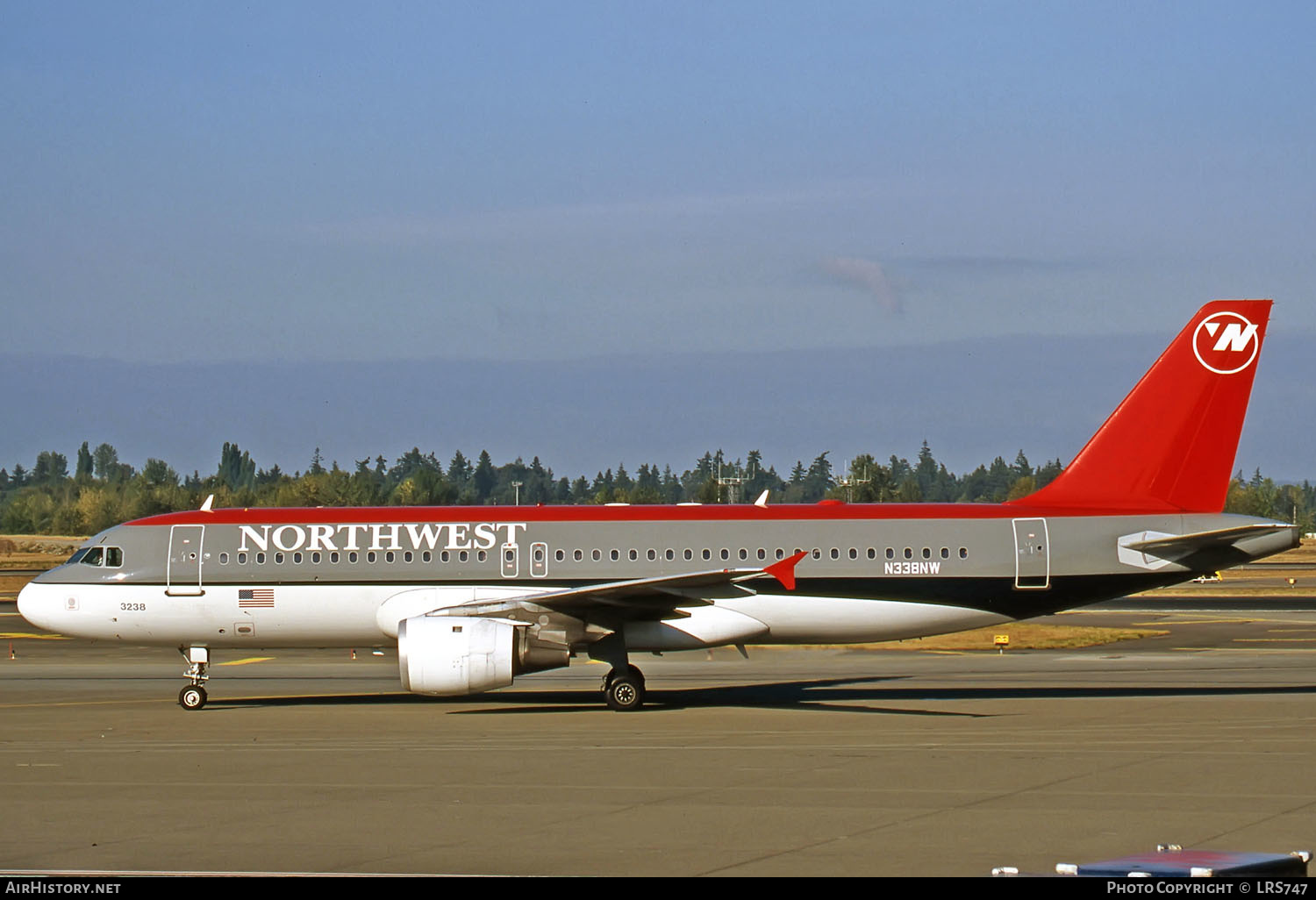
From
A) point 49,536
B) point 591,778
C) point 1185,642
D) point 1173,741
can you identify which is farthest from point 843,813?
point 49,536

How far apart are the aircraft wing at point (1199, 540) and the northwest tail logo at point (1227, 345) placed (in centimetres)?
318

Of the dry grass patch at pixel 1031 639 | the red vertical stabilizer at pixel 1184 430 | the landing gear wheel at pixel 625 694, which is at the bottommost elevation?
the landing gear wheel at pixel 625 694

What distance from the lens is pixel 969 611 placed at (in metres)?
27.4

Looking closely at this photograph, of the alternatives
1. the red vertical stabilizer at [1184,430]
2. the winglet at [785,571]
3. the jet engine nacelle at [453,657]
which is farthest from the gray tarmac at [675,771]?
the red vertical stabilizer at [1184,430]

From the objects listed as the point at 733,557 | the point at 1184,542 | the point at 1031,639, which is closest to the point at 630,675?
the point at 733,557

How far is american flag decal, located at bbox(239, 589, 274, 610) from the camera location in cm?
2758

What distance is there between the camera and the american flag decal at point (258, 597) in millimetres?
27578

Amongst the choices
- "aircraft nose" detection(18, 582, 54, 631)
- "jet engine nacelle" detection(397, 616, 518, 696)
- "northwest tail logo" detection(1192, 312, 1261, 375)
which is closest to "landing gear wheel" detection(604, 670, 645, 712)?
"jet engine nacelle" detection(397, 616, 518, 696)

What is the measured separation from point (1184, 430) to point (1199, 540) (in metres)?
2.47

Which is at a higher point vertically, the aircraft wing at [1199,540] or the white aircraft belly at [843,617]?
the aircraft wing at [1199,540]

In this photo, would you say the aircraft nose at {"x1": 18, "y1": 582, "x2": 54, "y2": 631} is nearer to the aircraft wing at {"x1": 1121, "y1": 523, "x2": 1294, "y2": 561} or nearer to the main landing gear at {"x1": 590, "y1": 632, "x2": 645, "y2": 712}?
the main landing gear at {"x1": 590, "y1": 632, "x2": 645, "y2": 712}

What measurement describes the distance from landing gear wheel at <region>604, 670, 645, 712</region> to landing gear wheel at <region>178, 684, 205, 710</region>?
24.0 ft

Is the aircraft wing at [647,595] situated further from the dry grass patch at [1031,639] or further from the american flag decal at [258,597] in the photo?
the dry grass patch at [1031,639]
